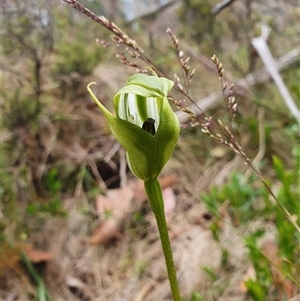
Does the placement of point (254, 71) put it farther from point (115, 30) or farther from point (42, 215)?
point (115, 30)

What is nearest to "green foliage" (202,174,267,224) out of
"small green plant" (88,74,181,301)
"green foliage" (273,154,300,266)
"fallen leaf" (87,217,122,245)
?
"green foliage" (273,154,300,266)

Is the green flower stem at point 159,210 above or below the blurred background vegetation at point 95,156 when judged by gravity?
below

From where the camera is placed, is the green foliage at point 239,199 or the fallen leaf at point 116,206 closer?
the green foliage at point 239,199

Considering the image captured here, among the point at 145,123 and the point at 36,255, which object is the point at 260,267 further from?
the point at 36,255

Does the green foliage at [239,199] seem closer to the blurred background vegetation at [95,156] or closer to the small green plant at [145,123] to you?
the blurred background vegetation at [95,156]

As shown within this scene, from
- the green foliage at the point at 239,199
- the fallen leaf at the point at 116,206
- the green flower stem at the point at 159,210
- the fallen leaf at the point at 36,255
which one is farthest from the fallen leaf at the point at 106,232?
the green flower stem at the point at 159,210

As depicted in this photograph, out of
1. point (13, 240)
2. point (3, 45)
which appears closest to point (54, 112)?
point (3, 45)

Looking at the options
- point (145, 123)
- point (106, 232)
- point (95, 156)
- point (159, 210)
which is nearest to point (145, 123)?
point (145, 123)
